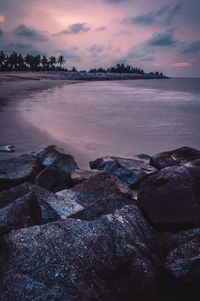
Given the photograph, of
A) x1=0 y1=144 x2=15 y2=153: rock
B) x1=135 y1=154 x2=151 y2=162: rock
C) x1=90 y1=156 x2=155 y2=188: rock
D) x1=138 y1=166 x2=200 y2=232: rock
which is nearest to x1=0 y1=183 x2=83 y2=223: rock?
x1=138 y1=166 x2=200 y2=232: rock

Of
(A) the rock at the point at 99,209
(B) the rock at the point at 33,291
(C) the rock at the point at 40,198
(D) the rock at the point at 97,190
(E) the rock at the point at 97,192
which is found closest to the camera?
(B) the rock at the point at 33,291

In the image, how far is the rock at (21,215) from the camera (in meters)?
3.12

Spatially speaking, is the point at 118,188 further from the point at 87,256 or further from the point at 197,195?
the point at 87,256

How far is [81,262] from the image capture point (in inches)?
101

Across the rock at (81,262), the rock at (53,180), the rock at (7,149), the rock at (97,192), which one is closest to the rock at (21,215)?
the rock at (81,262)

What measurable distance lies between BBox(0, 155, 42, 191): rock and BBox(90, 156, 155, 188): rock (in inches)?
47.5

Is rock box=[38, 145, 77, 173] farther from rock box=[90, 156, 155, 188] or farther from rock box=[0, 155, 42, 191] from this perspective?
rock box=[90, 156, 155, 188]

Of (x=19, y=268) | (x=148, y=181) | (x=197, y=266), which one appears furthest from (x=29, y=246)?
(x=148, y=181)

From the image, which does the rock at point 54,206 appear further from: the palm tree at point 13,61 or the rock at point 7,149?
the palm tree at point 13,61

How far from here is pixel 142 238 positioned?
3.08 meters

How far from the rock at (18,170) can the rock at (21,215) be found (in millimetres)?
1894

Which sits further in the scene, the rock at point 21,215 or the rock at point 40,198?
the rock at point 40,198

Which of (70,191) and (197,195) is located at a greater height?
(197,195)

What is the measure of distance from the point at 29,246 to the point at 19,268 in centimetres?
20
